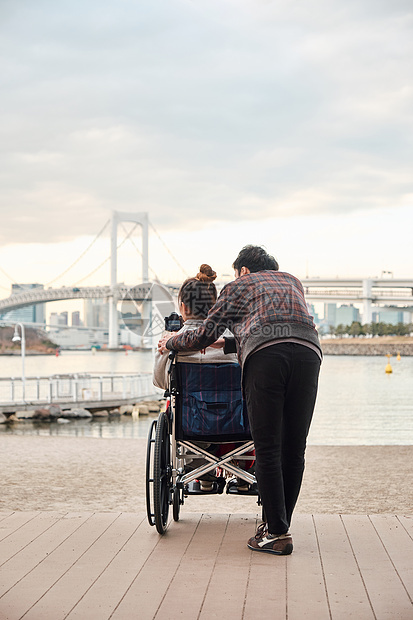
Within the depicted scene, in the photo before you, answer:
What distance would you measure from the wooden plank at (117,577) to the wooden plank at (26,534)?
374 mm

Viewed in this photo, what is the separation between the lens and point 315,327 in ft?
8.62

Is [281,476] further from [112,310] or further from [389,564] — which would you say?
[112,310]

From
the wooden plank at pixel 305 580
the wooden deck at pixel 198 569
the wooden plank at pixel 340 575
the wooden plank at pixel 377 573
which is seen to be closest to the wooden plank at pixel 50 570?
the wooden deck at pixel 198 569

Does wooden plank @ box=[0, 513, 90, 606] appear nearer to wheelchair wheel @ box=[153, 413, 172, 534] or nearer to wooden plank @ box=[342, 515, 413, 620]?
wheelchair wheel @ box=[153, 413, 172, 534]

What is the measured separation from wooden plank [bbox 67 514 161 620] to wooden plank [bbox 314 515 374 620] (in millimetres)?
615

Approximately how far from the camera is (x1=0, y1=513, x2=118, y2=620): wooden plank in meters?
2.04

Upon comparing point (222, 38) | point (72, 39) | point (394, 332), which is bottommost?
point (394, 332)

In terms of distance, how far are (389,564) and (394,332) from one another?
96.1 meters

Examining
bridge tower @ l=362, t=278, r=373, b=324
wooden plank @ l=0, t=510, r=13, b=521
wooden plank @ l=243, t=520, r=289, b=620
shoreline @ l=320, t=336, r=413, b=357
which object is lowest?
shoreline @ l=320, t=336, r=413, b=357

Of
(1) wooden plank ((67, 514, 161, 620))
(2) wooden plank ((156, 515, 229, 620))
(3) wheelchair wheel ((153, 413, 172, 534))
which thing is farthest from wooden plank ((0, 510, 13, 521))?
(2) wooden plank ((156, 515, 229, 620))

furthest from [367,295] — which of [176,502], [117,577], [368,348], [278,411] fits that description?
[117,577]

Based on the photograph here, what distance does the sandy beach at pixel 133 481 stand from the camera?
16.2 feet

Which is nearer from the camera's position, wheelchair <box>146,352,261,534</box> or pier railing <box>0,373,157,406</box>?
wheelchair <box>146,352,261,534</box>

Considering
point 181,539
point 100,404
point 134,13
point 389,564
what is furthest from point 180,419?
point 100,404
